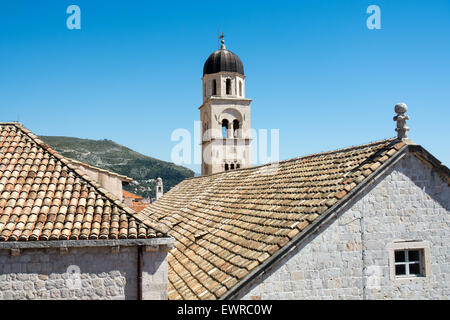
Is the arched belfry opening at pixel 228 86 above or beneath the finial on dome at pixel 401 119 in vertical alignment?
above

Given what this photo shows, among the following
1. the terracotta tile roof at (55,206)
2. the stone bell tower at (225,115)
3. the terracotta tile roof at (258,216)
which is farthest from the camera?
the stone bell tower at (225,115)

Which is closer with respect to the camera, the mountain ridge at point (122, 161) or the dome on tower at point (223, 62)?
the dome on tower at point (223, 62)

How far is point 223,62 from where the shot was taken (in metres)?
29.0

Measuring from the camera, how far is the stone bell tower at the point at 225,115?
28.3 metres

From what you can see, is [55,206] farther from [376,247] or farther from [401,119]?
[401,119]

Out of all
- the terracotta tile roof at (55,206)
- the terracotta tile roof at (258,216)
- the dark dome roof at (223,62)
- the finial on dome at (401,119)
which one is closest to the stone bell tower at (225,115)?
the dark dome roof at (223,62)

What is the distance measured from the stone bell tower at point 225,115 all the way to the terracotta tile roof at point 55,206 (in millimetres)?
19052

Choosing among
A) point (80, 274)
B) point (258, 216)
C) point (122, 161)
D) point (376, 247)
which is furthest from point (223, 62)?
point (122, 161)

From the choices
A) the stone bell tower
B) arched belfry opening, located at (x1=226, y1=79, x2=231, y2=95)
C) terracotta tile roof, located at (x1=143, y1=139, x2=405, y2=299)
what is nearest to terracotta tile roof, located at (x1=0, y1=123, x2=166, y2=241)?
terracotta tile roof, located at (x1=143, y1=139, x2=405, y2=299)

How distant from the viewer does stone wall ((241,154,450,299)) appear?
734 centimetres

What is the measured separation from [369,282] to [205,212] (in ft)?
23.9

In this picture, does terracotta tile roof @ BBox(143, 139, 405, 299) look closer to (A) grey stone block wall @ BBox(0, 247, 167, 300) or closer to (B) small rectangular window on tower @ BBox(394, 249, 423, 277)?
(A) grey stone block wall @ BBox(0, 247, 167, 300)

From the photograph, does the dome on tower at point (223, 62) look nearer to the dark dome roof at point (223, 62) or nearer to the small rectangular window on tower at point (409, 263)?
the dark dome roof at point (223, 62)
